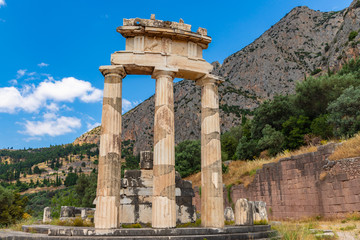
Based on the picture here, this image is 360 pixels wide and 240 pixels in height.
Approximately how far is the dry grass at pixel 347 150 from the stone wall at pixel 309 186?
38 centimetres

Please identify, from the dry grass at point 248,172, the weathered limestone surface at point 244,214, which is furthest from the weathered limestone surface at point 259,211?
the dry grass at point 248,172

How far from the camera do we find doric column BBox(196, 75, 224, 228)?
39.4 ft

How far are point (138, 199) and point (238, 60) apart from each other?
359 feet

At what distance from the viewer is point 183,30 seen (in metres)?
13.0

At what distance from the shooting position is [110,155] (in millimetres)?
11523

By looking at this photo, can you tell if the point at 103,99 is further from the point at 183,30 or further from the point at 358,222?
the point at 358,222

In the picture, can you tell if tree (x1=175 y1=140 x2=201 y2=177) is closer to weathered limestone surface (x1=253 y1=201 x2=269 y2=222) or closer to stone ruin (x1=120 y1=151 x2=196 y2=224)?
stone ruin (x1=120 y1=151 x2=196 y2=224)

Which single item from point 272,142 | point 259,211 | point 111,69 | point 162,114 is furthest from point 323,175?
point 272,142

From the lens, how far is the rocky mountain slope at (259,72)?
100438 millimetres

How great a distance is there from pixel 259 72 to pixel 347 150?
307ft

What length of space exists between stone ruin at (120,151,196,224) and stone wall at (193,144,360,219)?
1035 cm

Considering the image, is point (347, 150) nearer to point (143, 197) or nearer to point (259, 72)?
point (143, 197)

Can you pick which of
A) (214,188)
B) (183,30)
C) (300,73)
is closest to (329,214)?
(214,188)

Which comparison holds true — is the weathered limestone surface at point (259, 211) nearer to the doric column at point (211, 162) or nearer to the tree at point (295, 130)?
the doric column at point (211, 162)
